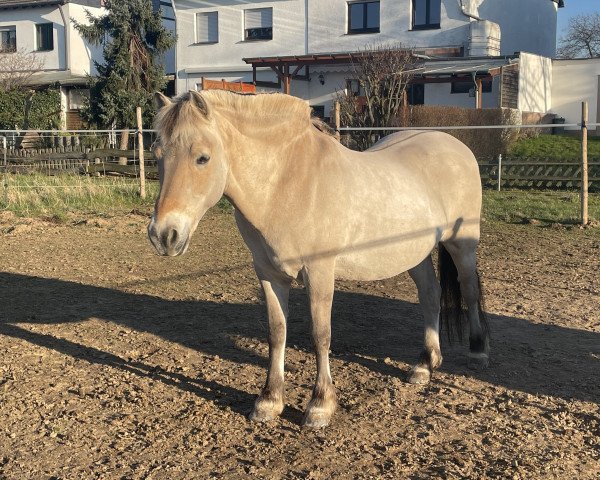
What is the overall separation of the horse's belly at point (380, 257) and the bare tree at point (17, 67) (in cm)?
2976

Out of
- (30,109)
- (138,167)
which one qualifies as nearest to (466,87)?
(138,167)

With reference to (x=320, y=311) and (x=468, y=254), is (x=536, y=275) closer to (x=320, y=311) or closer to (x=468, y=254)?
(x=468, y=254)

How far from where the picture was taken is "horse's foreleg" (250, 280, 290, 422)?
4.02 metres

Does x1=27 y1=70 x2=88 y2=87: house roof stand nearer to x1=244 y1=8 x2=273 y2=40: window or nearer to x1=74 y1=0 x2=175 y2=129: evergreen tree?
x1=244 y1=8 x2=273 y2=40: window

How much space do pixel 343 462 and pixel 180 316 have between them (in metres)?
3.07

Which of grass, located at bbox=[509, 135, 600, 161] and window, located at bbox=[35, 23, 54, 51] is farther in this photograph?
window, located at bbox=[35, 23, 54, 51]

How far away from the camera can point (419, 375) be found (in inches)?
181

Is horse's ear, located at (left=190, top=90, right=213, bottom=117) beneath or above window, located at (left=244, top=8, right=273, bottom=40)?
beneath

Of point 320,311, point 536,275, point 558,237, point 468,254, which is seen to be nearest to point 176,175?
point 320,311

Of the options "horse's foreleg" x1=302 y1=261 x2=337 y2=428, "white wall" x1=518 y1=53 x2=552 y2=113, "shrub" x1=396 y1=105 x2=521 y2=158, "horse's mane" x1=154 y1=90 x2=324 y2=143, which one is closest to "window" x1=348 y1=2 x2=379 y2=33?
"white wall" x1=518 y1=53 x2=552 y2=113

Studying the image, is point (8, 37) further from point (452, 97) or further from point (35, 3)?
point (452, 97)

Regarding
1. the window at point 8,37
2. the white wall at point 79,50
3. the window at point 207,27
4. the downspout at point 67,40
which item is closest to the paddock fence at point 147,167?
the window at point 207,27

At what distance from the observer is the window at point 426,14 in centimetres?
2712

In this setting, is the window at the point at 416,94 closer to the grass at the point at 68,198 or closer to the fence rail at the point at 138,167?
the fence rail at the point at 138,167
